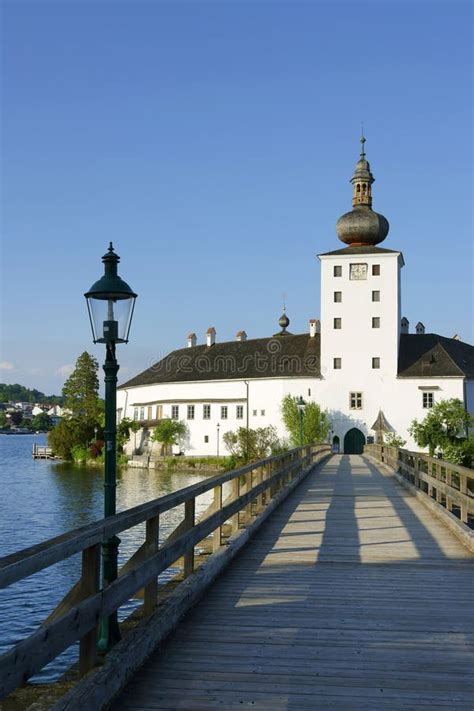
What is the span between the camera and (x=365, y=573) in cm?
944

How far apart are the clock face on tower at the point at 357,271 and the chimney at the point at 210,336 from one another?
1934cm

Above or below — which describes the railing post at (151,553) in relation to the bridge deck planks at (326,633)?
above

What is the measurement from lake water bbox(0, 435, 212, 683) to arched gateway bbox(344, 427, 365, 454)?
39.0ft

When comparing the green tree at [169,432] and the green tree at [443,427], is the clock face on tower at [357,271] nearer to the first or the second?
the green tree at [443,427]

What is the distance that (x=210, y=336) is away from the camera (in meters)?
82.6

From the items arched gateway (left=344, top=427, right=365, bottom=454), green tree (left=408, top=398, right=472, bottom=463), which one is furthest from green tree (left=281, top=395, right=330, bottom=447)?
green tree (left=408, top=398, right=472, bottom=463)

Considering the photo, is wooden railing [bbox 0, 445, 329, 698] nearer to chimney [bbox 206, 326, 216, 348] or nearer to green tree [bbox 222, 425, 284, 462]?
green tree [bbox 222, 425, 284, 462]

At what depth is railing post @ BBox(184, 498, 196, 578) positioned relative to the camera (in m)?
7.80

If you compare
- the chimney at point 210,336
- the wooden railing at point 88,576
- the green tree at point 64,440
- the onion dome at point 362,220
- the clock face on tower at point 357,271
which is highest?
the onion dome at point 362,220

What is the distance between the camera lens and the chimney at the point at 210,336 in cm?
8231

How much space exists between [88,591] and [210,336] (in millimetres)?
77755

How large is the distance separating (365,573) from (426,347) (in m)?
61.0

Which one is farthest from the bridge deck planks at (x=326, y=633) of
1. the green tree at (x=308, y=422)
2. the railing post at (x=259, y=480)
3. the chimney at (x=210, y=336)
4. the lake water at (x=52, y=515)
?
the chimney at (x=210, y=336)

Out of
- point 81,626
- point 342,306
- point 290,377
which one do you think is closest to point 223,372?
point 290,377
